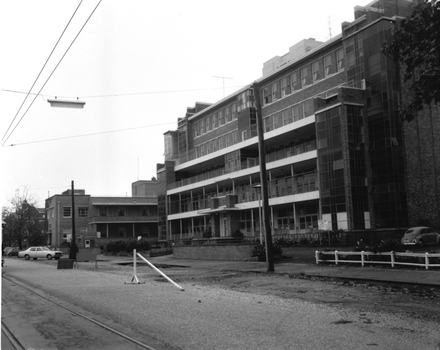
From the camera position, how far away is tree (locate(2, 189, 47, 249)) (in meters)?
74.1

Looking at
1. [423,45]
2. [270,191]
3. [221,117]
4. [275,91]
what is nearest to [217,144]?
[221,117]

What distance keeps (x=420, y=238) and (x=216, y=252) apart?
14.2 metres

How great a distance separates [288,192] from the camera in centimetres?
4616

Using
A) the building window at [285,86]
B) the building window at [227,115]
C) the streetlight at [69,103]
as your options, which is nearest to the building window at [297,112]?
the building window at [285,86]

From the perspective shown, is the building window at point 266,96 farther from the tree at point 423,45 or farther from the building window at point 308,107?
the tree at point 423,45

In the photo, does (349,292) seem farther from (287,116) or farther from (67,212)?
(67,212)

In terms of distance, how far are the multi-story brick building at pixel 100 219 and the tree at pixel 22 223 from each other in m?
3.58

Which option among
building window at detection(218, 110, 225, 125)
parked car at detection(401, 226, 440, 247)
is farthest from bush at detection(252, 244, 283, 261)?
building window at detection(218, 110, 225, 125)

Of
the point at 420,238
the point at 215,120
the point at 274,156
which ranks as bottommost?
the point at 420,238

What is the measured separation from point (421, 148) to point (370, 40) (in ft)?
32.8

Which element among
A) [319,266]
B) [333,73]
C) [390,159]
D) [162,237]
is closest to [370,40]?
[333,73]

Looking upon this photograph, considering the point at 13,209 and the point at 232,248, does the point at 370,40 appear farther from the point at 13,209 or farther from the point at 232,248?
the point at 13,209

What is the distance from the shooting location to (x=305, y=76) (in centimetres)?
4850

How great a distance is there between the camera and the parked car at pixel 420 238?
3306cm
